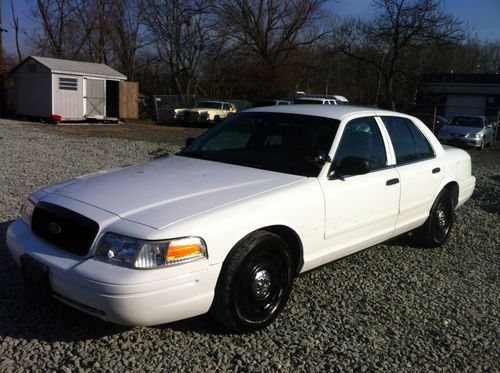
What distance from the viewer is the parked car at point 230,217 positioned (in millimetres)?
2930

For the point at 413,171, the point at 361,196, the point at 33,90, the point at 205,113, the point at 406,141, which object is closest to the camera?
the point at 361,196

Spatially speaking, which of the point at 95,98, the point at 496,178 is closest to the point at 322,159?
the point at 496,178

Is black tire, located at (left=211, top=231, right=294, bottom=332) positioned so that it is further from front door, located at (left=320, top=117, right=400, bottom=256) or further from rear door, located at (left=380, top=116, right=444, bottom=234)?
rear door, located at (left=380, top=116, right=444, bottom=234)

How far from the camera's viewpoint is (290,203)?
139 inches

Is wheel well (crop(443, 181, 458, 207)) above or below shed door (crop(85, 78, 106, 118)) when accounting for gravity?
below

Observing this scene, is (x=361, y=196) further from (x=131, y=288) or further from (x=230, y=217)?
(x=131, y=288)

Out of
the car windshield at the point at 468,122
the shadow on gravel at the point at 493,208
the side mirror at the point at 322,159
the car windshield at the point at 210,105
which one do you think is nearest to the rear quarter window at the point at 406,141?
the side mirror at the point at 322,159

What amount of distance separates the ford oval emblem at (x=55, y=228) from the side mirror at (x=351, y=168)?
2031 mm

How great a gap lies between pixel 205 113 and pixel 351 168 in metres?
22.9

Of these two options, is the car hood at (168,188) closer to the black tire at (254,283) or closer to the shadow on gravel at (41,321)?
the black tire at (254,283)

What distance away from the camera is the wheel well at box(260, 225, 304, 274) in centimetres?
353

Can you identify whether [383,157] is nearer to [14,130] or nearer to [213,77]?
[14,130]

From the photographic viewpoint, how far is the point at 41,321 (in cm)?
342

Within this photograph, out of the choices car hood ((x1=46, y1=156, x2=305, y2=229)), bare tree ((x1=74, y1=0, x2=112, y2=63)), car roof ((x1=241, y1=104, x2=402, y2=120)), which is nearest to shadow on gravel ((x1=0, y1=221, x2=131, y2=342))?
car hood ((x1=46, y1=156, x2=305, y2=229))
